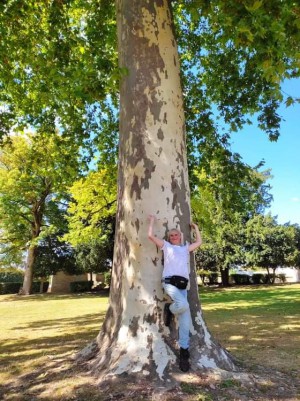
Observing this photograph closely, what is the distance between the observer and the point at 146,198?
5836 millimetres

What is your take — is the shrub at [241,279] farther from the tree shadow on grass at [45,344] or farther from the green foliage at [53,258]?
the tree shadow on grass at [45,344]

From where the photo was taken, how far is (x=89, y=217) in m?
27.3

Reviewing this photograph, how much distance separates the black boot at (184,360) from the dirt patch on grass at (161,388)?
78mm

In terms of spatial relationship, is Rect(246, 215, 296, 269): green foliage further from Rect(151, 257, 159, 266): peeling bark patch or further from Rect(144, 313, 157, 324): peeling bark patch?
Rect(144, 313, 157, 324): peeling bark patch

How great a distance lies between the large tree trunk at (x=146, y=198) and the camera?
5.42 m

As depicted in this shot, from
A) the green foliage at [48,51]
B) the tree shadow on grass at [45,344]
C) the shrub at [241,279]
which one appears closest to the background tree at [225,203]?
the shrub at [241,279]

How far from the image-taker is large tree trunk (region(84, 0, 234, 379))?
17.8ft

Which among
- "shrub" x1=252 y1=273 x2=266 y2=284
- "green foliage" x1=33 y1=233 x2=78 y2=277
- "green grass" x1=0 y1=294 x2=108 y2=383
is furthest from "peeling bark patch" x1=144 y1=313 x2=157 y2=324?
"shrub" x1=252 y1=273 x2=266 y2=284

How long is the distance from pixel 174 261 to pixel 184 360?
4.27 ft

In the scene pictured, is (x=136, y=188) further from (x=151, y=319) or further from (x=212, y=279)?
(x=212, y=279)

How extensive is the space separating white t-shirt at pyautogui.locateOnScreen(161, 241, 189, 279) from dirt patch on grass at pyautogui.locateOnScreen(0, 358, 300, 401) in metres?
1.28

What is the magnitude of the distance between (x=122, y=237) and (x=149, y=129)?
1.71 meters

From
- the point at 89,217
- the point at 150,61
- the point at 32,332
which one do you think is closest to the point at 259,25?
the point at 150,61

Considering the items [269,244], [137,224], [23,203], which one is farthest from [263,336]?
[269,244]
